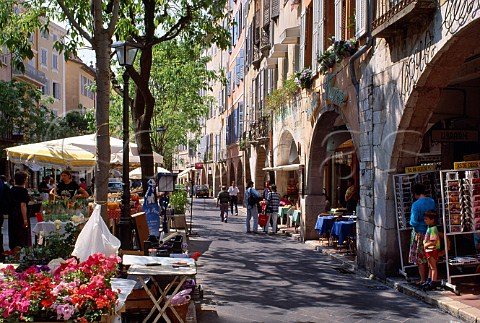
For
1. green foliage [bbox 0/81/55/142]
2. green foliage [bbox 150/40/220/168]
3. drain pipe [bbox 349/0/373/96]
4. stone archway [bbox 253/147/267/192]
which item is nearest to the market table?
drain pipe [bbox 349/0/373/96]

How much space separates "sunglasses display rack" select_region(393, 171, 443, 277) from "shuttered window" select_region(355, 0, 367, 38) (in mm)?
3233

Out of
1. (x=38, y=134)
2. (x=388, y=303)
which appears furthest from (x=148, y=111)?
(x=38, y=134)

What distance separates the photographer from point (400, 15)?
29.1 feet

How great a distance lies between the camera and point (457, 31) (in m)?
7.70

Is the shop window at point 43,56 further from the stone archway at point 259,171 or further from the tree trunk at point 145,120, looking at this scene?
the tree trunk at point 145,120

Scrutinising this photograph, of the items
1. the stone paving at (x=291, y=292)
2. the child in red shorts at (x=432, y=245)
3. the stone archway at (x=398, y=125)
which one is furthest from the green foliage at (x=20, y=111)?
the child in red shorts at (x=432, y=245)

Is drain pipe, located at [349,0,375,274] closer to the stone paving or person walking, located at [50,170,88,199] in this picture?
the stone paving

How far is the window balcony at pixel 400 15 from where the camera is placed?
8.40 m

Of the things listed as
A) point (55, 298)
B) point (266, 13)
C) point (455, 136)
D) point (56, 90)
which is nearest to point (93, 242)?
point (55, 298)

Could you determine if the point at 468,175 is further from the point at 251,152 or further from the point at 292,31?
the point at 251,152

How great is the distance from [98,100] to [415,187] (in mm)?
5127

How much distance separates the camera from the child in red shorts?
8844mm

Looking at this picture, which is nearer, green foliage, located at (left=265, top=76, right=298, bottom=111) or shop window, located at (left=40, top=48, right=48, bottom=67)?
green foliage, located at (left=265, top=76, right=298, bottom=111)

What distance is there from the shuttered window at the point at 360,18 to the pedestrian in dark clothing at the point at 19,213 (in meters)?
6.82
